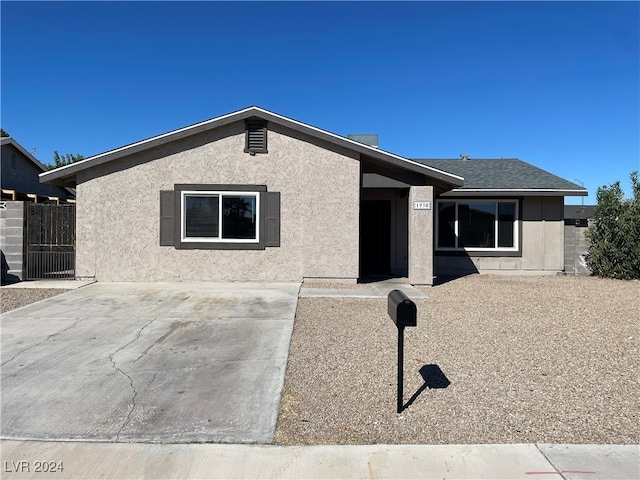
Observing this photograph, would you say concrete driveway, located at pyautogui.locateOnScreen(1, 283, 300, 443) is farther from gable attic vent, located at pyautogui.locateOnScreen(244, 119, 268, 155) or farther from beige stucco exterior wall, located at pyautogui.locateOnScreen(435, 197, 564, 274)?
beige stucco exterior wall, located at pyautogui.locateOnScreen(435, 197, 564, 274)

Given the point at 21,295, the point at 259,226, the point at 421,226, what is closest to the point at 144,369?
the point at 21,295

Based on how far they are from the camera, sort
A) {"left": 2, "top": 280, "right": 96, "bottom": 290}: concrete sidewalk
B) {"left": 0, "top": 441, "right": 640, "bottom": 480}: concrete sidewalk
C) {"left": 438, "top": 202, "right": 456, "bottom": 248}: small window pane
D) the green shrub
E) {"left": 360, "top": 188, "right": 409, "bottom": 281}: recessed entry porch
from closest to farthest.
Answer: {"left": 0, "top": 441, "right": 640, "bottom": 480}: concrete sidewalk
{"left": 2, "top": 280, "right": 96, "bottom": 290}: concrete sidewalk
the green shrub
{"left": 360, "top": 188, "right": 409, "bottom": 281}: recessed entry porch
{"left": 438, "top": 202, "right": 456, "bottom": 248}: small window pane

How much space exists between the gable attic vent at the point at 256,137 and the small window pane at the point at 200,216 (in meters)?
1.59

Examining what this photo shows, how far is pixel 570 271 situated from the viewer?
557 inches

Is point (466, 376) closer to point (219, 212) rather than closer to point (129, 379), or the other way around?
point (129, 379)

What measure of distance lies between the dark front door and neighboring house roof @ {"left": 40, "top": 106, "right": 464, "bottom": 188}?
3.06 meters

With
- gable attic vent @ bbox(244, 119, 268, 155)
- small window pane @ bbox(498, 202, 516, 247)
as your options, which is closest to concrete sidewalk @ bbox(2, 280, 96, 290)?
gable attic vent @ bbox(244, 119, 268, 155)

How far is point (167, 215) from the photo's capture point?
36.1 ft

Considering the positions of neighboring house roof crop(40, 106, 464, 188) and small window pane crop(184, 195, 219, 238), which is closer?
neighboring house roof crop(40, 106, 464, 188)

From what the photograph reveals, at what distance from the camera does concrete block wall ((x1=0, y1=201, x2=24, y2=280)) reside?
10727 mm

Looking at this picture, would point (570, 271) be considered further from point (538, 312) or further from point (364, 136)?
point (364, 136)

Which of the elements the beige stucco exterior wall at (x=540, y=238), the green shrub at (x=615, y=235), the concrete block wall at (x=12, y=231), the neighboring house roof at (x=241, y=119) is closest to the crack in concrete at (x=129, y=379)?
the neighboring house roof at (x=241, y=119)

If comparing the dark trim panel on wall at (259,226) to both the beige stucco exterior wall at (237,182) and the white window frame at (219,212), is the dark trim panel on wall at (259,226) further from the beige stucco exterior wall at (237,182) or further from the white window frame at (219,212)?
the beige stucco exterior wall at (237,182)

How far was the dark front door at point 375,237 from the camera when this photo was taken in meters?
13.9
